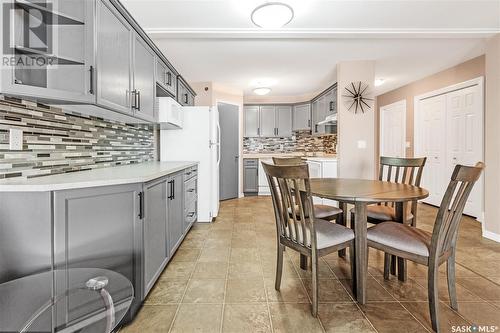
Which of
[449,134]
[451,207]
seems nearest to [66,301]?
[451,207]

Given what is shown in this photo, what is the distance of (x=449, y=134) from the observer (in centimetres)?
436

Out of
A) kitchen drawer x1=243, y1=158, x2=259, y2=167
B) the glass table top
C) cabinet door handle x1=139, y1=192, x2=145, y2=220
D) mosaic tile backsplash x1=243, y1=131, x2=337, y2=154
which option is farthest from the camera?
mosaic tile backsplash x1=243, y1=131, x2=337, y2=154

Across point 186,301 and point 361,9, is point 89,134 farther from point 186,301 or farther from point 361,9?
point 361,9

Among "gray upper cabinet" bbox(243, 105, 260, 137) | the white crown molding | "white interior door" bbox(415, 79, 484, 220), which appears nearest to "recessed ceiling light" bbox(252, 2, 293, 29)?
the white crown molding

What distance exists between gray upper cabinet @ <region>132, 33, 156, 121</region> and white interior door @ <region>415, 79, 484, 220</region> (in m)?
4.57

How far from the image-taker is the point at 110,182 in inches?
57.9

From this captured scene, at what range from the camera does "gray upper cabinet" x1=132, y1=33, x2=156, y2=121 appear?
90.9 inches

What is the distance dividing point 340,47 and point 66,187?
135 inches

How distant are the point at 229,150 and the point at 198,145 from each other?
5.87 ft

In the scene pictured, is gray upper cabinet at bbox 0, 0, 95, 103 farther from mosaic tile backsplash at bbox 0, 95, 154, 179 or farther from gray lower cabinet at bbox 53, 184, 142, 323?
gray lower cabinet at bbox 53, 184, 142, 323

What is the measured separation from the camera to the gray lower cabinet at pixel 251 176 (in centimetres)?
597

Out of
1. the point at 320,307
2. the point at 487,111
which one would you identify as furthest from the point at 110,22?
the point at 487,111

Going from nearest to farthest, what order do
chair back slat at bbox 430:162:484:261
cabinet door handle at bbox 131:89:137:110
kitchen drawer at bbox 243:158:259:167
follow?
chair back slat at bbox 430:162:484:261 → cabinet door handle at bbox 131:89:137:110 → kitchen drawer at bbox 243:158:259:167

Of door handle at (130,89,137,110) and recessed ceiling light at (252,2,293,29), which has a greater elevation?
Answer: recessed ceiling light at (252,2,293,29)
